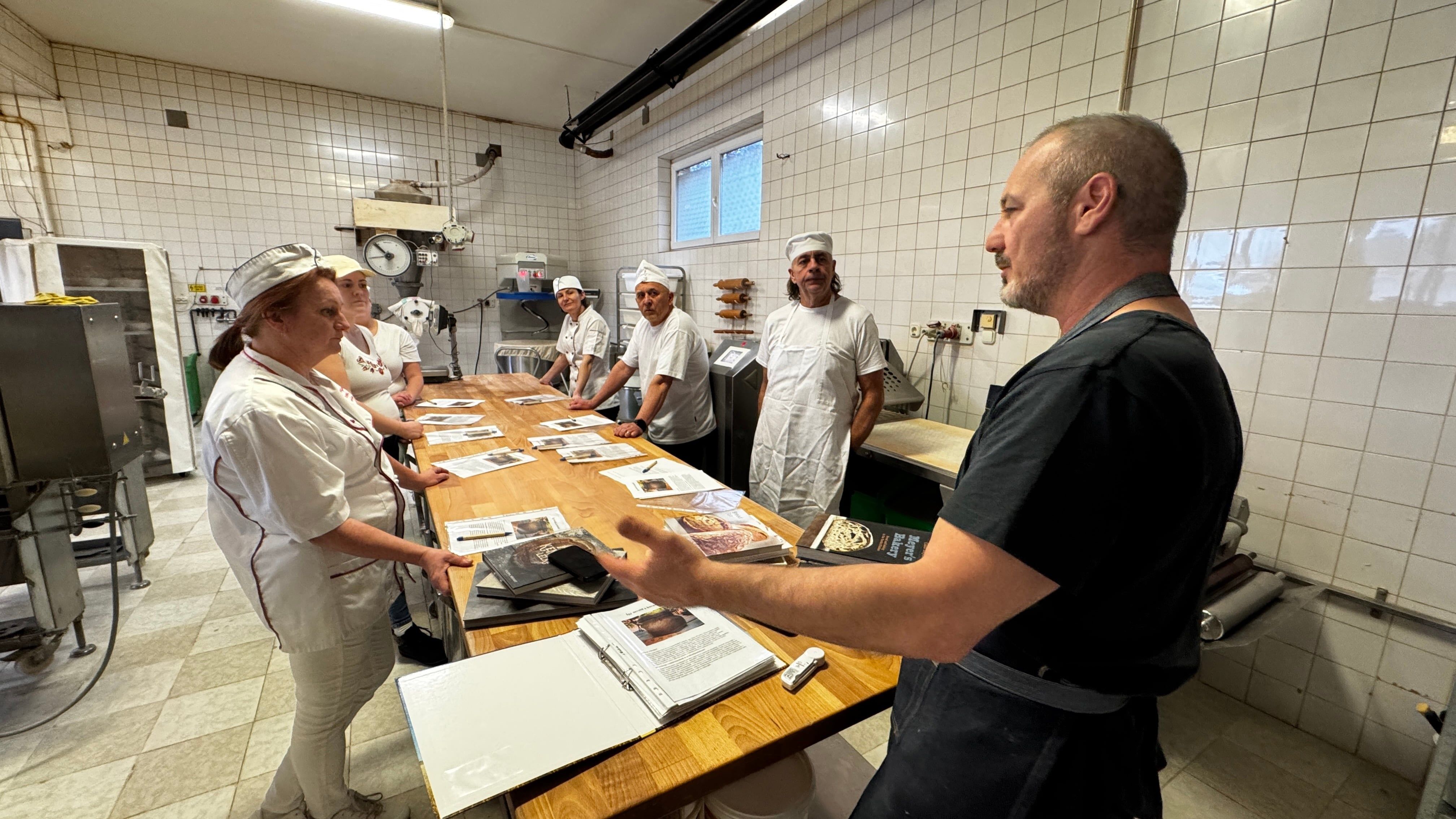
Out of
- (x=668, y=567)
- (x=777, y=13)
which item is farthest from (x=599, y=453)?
(x=777, y=13)

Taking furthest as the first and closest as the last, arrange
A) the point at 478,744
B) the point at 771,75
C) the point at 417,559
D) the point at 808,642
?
the point at 771,75 < the point at 417,559 < the point at 808,642 < the point at 478,744

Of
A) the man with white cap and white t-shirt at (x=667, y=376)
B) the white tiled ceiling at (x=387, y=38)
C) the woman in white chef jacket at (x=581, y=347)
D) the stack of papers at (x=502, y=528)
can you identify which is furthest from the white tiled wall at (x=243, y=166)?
the stack of papers at (x=502, y=528)

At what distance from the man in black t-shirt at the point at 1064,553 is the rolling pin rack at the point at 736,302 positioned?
11.1 ft

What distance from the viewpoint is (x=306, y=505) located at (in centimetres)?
116

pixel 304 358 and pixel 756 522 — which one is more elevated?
pixel 304 358

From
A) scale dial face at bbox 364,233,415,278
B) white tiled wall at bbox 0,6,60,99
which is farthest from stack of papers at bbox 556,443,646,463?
white tiled wall at bbox 0,6,60,99

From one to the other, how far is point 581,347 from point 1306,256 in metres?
3.46

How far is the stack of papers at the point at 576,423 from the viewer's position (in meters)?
2.72

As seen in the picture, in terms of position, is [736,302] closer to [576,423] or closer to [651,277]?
[651,277]

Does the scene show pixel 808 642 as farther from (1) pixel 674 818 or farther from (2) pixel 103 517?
(2) pixel 103 517

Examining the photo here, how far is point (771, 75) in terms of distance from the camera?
386 centimetres

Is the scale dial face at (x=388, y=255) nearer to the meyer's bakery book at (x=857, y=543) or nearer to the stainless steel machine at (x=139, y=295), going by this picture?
the stainless steel machine at (x=139, y=295)

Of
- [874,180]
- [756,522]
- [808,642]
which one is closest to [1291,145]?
[874,180]

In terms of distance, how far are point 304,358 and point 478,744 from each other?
1.01 meters
